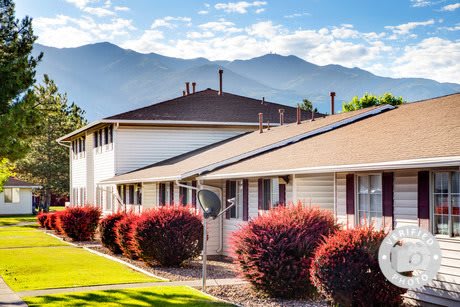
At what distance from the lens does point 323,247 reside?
12977 mm

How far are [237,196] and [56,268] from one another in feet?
20.2

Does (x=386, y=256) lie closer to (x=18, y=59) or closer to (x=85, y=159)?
(x=18, y=59)

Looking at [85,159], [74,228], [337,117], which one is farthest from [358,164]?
[85,159]

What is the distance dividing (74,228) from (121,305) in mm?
19735

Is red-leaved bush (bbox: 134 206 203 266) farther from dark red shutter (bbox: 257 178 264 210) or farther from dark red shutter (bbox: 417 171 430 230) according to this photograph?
dark red shutter (bbox: 417 171 430 230)

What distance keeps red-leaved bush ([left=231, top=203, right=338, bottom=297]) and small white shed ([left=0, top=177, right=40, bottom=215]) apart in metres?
54.5

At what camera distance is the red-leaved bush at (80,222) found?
33031mm

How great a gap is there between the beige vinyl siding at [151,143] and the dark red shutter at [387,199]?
21.1 m

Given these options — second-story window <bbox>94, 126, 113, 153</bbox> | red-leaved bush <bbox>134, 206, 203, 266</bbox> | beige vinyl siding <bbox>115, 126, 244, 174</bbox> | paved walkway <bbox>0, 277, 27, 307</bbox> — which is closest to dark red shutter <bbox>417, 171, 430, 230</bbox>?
paved walkway <bbox>0, 277, 27, 307</bbox>

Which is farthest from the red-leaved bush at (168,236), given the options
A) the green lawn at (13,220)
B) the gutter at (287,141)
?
the green lawn at (13,220)

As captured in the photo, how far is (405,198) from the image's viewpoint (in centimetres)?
1455

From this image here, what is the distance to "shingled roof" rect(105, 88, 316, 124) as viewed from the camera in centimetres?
3528

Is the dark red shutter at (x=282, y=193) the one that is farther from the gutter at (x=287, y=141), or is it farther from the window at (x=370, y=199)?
the window at (x=370, y=199)

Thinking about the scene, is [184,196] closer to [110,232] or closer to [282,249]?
[110,232]
